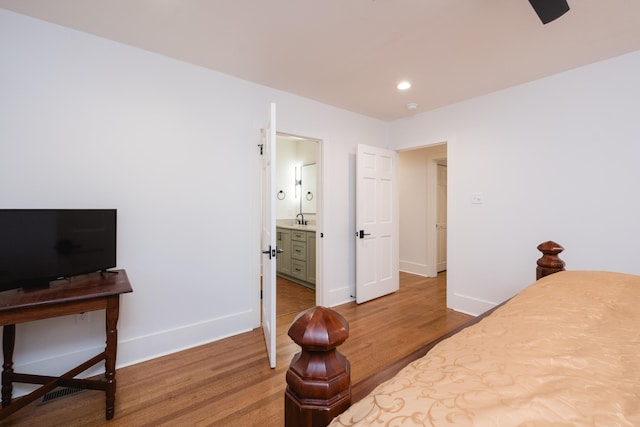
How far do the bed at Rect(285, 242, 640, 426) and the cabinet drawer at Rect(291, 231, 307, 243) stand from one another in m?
3.55

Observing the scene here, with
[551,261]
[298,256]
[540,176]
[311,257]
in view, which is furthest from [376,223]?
[551,261]

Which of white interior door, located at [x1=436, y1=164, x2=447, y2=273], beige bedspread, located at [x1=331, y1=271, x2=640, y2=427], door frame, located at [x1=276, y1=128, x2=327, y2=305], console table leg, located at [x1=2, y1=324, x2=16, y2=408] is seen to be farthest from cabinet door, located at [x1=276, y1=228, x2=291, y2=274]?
beige bedspread, located at [x1=331, y1=271, x2=640, y2=427]

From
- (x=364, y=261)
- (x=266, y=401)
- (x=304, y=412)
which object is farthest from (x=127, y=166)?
(x=364, y=261)

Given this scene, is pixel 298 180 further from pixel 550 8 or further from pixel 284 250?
pixel 550 8

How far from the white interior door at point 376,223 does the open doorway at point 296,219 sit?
82 cm

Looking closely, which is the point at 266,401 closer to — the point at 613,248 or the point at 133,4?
the point at 133,4

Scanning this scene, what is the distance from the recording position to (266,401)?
1.82 m

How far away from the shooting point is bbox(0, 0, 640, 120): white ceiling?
5.86ft

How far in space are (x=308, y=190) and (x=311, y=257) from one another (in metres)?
1.54

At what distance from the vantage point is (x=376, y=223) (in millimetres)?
3818

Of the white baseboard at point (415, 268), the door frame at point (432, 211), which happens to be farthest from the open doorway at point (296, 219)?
the door frame at point (432, 211)

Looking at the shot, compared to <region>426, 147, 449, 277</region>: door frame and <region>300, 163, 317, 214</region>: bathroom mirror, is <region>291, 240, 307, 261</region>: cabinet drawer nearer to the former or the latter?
<region>300, 163, 317, 214</region>: bathroom mirror

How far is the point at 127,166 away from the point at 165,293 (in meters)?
1.11

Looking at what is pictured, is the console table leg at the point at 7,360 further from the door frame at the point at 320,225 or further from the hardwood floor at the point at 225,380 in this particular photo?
the door frame at the point at 320,225
